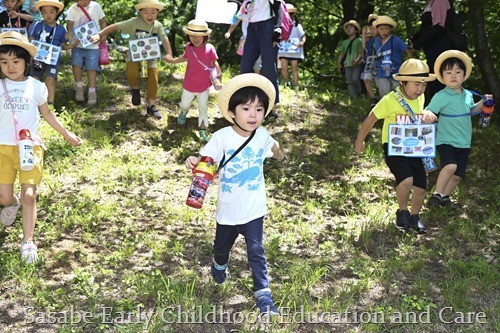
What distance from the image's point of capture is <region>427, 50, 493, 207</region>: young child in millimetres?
6637

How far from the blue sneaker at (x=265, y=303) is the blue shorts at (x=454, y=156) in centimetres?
302

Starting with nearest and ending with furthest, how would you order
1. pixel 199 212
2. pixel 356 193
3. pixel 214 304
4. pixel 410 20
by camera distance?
pixel 214 304 → pixel 199 212 → pixel 356 193 → pixel 410 20

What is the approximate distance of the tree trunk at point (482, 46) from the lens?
31.8ft

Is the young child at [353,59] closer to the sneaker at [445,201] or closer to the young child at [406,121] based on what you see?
the sneaker at [445,201]

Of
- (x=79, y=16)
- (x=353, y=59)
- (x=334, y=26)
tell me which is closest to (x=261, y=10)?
(x=79, y=16)

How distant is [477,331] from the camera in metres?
4.80

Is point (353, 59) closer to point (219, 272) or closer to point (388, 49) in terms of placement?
point (388, 49)

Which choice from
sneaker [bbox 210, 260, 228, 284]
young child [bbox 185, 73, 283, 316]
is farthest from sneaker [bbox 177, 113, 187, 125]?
young child [bbox 185, 73, 283, 316]

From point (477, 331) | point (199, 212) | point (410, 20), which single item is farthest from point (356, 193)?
point (410, 20)

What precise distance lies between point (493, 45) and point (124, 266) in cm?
934

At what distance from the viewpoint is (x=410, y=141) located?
6.20 m

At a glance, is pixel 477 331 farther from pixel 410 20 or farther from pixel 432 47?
pixel 410 20

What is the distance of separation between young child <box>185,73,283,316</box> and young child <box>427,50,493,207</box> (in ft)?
8.61

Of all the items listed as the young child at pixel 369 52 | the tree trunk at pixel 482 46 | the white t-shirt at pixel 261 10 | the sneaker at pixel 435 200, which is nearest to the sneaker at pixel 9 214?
the white t-shirt at pixel 261 10
